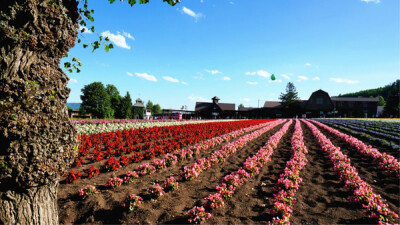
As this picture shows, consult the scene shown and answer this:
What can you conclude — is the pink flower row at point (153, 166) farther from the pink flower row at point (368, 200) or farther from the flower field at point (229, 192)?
the pink flower row at point (368, 200)

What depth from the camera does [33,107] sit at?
6.54 feet

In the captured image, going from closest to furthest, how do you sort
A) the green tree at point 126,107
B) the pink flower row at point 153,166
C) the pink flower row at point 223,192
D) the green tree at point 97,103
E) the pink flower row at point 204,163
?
the pink flower row at point 223,192
the pink flower row at point 153,166
the pink flower row at point 204,163
the green tree at point 126,107
the green tree at point 97,103

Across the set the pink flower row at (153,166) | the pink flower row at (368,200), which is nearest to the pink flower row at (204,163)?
the pink flower row at (153,166)

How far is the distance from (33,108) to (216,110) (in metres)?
57.6

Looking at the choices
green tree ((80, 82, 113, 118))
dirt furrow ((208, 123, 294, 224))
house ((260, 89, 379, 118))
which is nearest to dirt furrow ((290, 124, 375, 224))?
dirt furrow ((208, 123, 294, 224))

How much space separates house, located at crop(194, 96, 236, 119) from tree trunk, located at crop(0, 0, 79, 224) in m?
55.9

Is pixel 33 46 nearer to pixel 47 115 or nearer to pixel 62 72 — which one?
pixel 62 72

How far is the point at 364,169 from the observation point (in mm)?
6523

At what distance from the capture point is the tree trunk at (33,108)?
181 centimetres

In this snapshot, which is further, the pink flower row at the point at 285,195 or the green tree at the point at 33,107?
the pink flower row at the point at 285,195

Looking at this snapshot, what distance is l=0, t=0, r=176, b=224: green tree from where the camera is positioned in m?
1.81

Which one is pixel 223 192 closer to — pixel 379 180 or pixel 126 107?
pixel 379 180

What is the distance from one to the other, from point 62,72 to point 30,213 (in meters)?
1.83

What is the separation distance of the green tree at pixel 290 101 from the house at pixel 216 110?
21.3 metres
